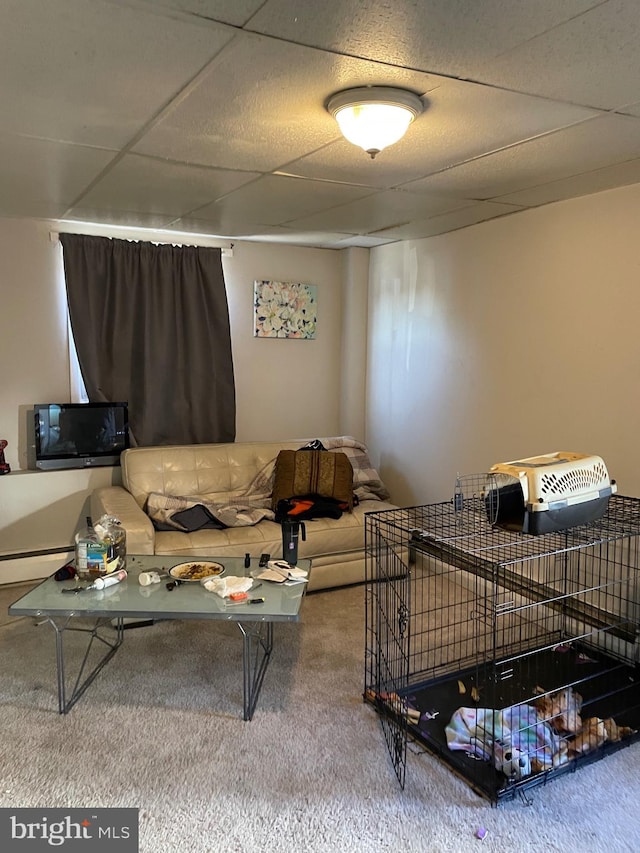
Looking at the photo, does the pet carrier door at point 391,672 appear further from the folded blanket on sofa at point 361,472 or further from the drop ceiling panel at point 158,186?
the drop ceiling panel at point 158,186

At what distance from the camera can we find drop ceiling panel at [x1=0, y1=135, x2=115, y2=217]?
2457 millimetres

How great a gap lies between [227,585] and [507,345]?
2087 millimetres

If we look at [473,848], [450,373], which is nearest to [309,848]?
[473,848]

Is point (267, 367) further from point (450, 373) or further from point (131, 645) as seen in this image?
point (131, 645)

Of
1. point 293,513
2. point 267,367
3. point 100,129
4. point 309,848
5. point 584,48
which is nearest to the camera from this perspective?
point 584,48

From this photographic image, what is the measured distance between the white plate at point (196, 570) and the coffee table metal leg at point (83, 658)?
0.52m

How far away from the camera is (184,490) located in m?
4.00

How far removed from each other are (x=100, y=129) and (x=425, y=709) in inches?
101

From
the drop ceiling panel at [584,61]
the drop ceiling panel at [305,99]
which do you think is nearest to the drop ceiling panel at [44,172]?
the drop ceiling panel at [305,99]

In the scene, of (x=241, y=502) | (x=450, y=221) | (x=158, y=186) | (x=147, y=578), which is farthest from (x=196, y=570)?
(x=450, y=221)

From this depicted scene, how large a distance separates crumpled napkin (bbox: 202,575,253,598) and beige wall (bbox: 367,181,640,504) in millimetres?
1777

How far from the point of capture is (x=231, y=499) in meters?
4.07

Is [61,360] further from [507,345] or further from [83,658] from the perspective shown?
[507,345]

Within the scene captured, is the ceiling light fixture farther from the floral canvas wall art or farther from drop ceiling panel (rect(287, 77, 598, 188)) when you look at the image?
the floral canvas wall art
